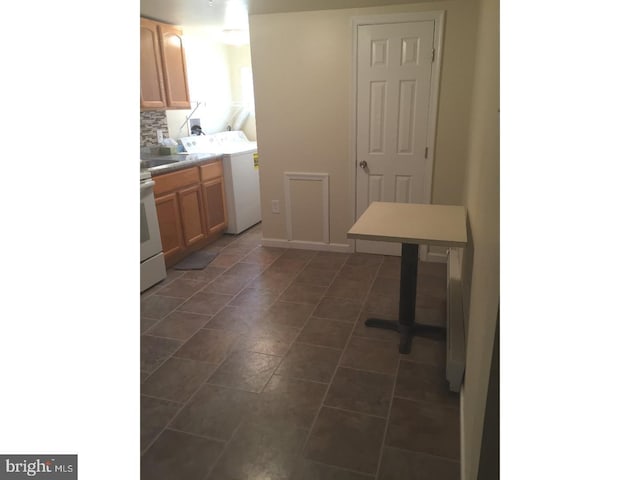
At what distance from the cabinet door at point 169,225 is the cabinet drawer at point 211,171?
18.3 inches

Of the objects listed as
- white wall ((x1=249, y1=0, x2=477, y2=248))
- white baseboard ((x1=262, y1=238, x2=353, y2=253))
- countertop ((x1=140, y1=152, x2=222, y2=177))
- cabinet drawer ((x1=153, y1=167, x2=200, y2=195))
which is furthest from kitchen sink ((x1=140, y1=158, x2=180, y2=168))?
white baseboard ((x1=262, y1=238, x2=353, y2=253))

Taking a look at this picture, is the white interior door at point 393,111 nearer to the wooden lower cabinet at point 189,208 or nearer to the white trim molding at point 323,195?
the white trim molding at point 323,195

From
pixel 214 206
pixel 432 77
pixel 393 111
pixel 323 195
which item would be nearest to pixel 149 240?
pixel 214 206

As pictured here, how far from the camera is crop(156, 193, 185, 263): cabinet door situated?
361 centimetres

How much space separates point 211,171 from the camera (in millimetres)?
4258

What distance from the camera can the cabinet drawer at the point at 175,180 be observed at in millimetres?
3512

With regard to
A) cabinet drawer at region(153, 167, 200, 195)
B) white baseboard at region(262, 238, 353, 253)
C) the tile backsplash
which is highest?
the tile backsplash

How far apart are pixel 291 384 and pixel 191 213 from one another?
236 cm

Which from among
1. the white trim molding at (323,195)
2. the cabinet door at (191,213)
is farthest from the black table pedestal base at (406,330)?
the cabinet door at (191,213)

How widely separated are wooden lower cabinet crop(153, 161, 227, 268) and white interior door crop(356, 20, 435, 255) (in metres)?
1.55

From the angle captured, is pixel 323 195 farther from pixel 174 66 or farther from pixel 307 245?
pixel 174 66

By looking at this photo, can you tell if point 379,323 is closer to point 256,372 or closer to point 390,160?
point 256,372

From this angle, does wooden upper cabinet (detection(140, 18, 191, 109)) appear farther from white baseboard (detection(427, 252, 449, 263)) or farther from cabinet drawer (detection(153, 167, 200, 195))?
white baseboard (detection(427, 252, 449, 263))
